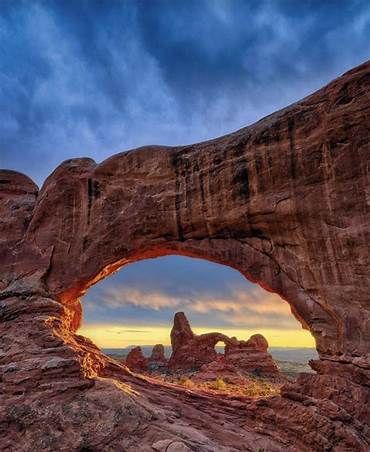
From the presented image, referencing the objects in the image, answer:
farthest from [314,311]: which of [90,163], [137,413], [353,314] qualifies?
[90,163]

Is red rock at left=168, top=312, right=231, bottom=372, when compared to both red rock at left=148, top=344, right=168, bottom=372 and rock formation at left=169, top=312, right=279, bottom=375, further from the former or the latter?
red rock at left=148, top=344, right=168, bottom=372

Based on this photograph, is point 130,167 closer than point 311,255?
No

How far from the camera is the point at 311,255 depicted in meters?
17.4

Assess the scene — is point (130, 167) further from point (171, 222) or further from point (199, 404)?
point (199, 404)

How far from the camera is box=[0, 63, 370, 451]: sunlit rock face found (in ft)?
46.9

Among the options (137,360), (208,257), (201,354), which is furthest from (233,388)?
(137,360)

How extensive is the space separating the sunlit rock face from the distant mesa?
34.6 metres

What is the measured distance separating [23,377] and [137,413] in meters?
4.90

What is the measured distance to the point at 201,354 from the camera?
186 feet

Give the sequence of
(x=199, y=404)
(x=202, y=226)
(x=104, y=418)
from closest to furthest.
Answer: (x=104, y=418) < (x=199, y=404) < (x=202, y=226)

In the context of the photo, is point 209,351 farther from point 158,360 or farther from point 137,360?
point 137,360

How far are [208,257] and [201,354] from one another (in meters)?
39.9

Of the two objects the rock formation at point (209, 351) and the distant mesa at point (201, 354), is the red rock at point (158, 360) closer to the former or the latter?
the distant mesa at point (201, 354)

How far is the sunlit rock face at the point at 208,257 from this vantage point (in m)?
14.3
